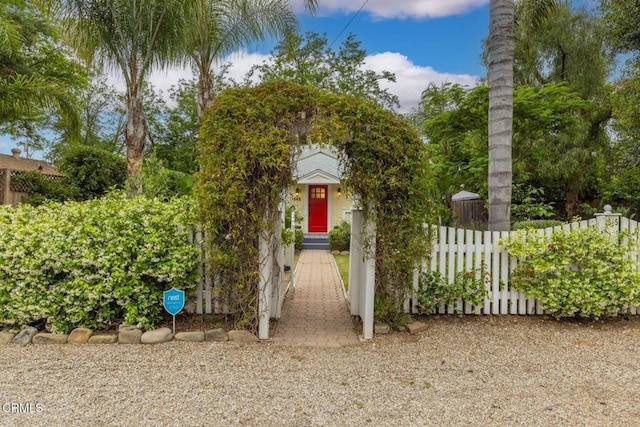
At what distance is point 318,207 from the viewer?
691 inches

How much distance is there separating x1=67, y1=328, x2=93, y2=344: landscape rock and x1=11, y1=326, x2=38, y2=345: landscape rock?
486 millimetres

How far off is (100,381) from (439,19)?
44.1 ft

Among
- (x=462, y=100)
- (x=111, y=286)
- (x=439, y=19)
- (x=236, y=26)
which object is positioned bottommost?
(x=111, y=286)

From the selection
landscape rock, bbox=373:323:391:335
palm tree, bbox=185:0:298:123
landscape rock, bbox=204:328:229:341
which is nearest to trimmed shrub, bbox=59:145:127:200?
palm tree, bbox=185:0:298:123

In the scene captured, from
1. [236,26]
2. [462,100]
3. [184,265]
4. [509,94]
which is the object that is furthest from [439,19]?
[184,265]

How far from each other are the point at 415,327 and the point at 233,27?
9.28 meters

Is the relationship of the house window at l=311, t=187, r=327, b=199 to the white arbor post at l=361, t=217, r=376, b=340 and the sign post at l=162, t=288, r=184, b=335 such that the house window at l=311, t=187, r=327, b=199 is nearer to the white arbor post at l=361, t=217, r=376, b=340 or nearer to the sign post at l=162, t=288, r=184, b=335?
the white arbor post at l=361, t=217, r=376, b=340

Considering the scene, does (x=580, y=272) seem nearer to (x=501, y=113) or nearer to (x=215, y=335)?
(x=501, y=113)

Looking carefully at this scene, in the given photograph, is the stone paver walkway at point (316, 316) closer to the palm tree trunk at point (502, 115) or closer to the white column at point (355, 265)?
the white column at point (355, 265)

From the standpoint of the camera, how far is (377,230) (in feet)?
15.8

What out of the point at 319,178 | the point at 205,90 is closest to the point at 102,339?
the point at 205,90

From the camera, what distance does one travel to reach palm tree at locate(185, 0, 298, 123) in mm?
9961

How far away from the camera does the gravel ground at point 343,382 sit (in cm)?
292

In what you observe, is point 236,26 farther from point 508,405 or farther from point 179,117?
point 179,117
